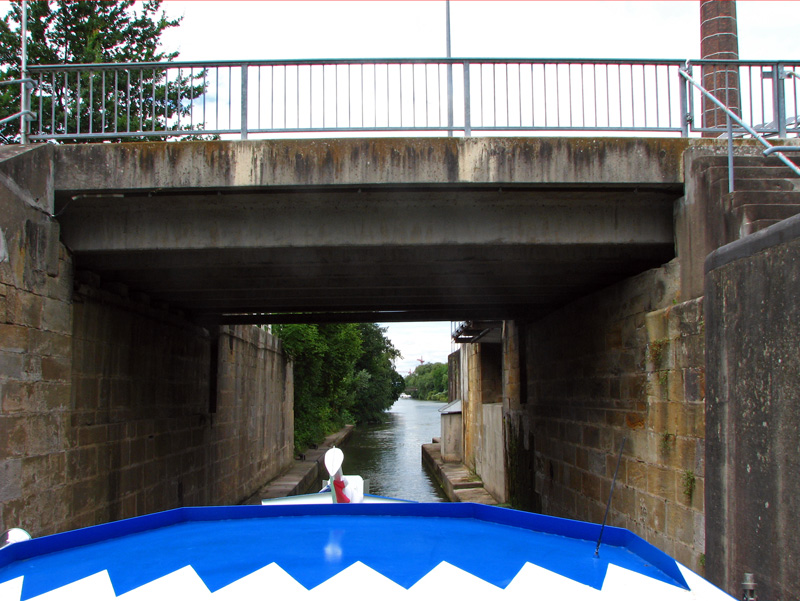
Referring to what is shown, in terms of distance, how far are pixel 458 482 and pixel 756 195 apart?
1501 cm

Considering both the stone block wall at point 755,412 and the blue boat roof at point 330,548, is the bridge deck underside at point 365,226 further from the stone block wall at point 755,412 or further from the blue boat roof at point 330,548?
the blue boat roof at point 330,548

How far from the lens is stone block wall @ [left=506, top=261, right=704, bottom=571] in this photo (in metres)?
6.61

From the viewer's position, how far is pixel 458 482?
20.0 meters

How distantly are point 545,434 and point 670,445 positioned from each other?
5.56 metres

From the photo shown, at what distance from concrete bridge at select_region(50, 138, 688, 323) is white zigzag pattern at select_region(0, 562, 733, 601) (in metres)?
4.67

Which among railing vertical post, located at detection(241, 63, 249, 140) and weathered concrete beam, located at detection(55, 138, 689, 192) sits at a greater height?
railing vertical post, located at detection(241, 63, 249, 140)

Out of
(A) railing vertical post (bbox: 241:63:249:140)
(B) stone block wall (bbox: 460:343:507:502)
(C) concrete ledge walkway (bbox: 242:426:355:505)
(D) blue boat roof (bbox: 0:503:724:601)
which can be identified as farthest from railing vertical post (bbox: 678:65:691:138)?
(C) concrete ledge walkway (bbox: 242:426:355:505)

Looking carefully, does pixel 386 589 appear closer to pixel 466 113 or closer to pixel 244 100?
pixel 466 113

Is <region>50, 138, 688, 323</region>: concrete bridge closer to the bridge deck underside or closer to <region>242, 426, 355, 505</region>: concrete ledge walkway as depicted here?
the bridge deck underside

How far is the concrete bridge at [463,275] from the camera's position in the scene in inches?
203

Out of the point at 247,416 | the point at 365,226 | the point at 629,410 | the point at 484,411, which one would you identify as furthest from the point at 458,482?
the point at 365,226

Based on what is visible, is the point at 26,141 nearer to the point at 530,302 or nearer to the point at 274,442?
the point at 530,302

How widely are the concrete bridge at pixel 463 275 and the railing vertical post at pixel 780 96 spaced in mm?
750

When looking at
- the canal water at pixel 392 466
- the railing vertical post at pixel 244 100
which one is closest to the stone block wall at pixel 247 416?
the canal water at pixel 392 466
